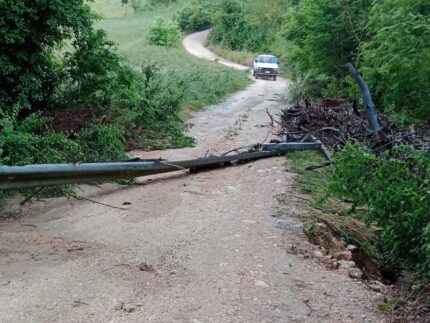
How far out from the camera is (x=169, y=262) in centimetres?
484

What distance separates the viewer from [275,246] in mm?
5387

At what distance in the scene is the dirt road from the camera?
3.94m

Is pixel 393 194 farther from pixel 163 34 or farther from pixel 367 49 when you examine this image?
pixel 163 34

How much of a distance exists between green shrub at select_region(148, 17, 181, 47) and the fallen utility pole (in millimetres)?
45217

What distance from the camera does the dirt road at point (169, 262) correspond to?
155 inches

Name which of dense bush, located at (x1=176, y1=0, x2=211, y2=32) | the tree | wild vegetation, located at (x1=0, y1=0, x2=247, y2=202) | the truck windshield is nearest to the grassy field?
wild vegetation, located at (x1=0, y1=0, x2=247, y2=202)

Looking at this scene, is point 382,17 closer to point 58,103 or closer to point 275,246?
point 58,103

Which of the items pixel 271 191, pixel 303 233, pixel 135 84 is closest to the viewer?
pixel 303 233

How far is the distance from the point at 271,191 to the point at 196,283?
3384 mm

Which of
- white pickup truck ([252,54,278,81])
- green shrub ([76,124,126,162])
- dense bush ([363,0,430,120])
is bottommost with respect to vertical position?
white pickup truck ([252,54,278,81])

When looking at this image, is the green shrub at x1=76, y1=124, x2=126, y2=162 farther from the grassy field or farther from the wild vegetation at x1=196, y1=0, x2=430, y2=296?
the grassy field

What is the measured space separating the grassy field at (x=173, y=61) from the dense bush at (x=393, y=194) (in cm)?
773

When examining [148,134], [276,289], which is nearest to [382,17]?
[148,134]

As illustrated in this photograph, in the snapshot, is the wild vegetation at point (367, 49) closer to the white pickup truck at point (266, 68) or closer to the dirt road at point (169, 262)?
the white pickup truck at point (266, 68)
